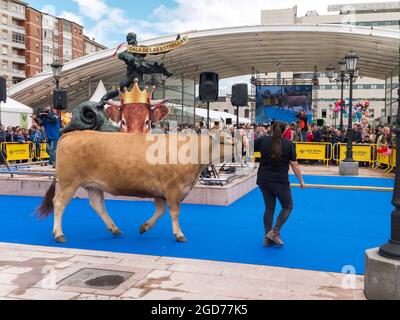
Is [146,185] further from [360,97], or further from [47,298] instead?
[360,97]

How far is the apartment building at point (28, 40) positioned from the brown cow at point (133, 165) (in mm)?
62577

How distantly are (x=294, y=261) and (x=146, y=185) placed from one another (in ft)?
7.84

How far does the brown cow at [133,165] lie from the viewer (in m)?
6.89

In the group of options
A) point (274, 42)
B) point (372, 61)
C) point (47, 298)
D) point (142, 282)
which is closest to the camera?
point (47, 298)

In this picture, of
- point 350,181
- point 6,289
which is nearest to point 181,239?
point 6,289

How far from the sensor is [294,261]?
6.06 m

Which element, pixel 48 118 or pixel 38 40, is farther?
pixel 38 40

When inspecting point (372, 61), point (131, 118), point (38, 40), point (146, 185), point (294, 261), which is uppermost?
point (38, 40)

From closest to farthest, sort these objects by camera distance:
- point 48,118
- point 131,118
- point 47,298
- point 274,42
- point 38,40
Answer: point 47,298
point 131,118
point 48,118
point 274,42
point 38,40

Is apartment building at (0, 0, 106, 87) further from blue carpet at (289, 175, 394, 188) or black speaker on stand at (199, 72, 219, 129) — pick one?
black speaker on stand at (199, 72, 219, 129)

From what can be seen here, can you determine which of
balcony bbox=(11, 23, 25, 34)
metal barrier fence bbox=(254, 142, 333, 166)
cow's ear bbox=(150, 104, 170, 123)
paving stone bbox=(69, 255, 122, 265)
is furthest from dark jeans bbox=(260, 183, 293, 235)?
balcony bbox=(11, 23, 25, 34)

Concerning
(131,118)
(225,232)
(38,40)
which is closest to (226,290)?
(225,232)

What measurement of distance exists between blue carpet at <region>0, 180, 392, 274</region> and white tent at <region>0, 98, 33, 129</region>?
55.4 feet

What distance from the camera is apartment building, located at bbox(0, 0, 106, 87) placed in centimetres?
7131
